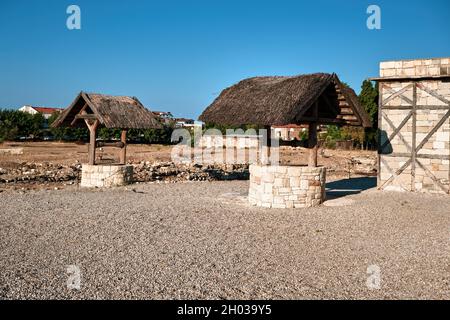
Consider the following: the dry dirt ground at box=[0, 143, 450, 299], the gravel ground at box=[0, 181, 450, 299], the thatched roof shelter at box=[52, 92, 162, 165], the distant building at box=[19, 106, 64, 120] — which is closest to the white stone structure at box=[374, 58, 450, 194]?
the dry dirt ground at box=[0, 143, 450, 299]

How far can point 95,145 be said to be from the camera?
599 inches

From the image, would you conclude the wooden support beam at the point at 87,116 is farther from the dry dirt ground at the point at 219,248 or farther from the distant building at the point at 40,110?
the distant building at the point at 40,110

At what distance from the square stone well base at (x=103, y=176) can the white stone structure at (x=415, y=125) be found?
32.7 ft

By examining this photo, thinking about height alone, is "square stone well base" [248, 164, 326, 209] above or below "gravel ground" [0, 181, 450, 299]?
above

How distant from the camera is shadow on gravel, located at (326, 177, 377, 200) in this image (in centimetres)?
1382

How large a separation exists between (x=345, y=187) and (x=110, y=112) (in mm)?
9824

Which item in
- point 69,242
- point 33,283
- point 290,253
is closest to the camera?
point 33,283

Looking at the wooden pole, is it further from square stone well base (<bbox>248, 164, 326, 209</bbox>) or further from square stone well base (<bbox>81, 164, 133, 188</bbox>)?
square stone well base (<bbox>81, 164, 133, 188</bbox>)

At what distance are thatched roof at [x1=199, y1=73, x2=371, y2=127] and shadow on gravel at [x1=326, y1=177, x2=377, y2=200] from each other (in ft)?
8.50

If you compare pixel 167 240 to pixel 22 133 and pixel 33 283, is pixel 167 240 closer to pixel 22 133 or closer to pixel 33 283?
pixel 33 283

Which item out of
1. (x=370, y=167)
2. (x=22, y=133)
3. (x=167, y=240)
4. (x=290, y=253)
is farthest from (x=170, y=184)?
(x=22, y=133)

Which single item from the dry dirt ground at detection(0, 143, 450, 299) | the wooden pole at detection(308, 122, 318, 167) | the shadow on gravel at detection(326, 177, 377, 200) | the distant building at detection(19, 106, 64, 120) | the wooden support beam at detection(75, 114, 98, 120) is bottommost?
the dry dirt ground at detection(0, 143, 450, 299)

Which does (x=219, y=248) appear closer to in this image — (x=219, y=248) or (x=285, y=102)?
(x=219, y=248)
